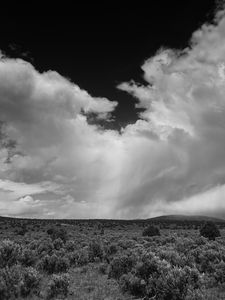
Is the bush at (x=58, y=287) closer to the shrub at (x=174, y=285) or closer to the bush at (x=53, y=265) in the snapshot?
the shrub at (x=174, y=285)

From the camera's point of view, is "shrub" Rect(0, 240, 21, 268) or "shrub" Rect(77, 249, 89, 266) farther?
"shrub" Rect(77, 249, 89, 266)

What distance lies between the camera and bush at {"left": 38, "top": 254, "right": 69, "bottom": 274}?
23.1 metres

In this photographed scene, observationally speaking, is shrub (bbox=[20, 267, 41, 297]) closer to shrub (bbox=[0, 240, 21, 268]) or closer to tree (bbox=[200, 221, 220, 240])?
shrub (bbox=[0, 240, 21, 268])

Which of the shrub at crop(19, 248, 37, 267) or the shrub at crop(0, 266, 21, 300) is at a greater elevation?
the shrub at crop(19, 248, 37, 267)

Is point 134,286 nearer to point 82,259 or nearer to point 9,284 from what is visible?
point 9,284

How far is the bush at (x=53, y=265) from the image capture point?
23.1 m

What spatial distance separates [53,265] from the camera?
23.3 m

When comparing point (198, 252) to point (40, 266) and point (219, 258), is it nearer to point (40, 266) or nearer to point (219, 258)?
point (219, 258)

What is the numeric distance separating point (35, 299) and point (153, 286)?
5176 mm

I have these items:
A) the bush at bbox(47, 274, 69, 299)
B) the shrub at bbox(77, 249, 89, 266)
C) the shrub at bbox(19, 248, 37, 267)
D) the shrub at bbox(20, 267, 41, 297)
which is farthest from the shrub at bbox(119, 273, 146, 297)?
the shrub at bbox(77, 249, 89, 266)

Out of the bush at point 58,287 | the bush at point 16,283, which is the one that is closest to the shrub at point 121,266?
the bush at point 58,287

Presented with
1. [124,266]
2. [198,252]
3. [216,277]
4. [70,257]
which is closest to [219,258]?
[198,252]

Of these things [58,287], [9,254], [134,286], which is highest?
[9,254]

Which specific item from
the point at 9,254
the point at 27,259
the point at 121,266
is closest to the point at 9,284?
the point at 9,254
